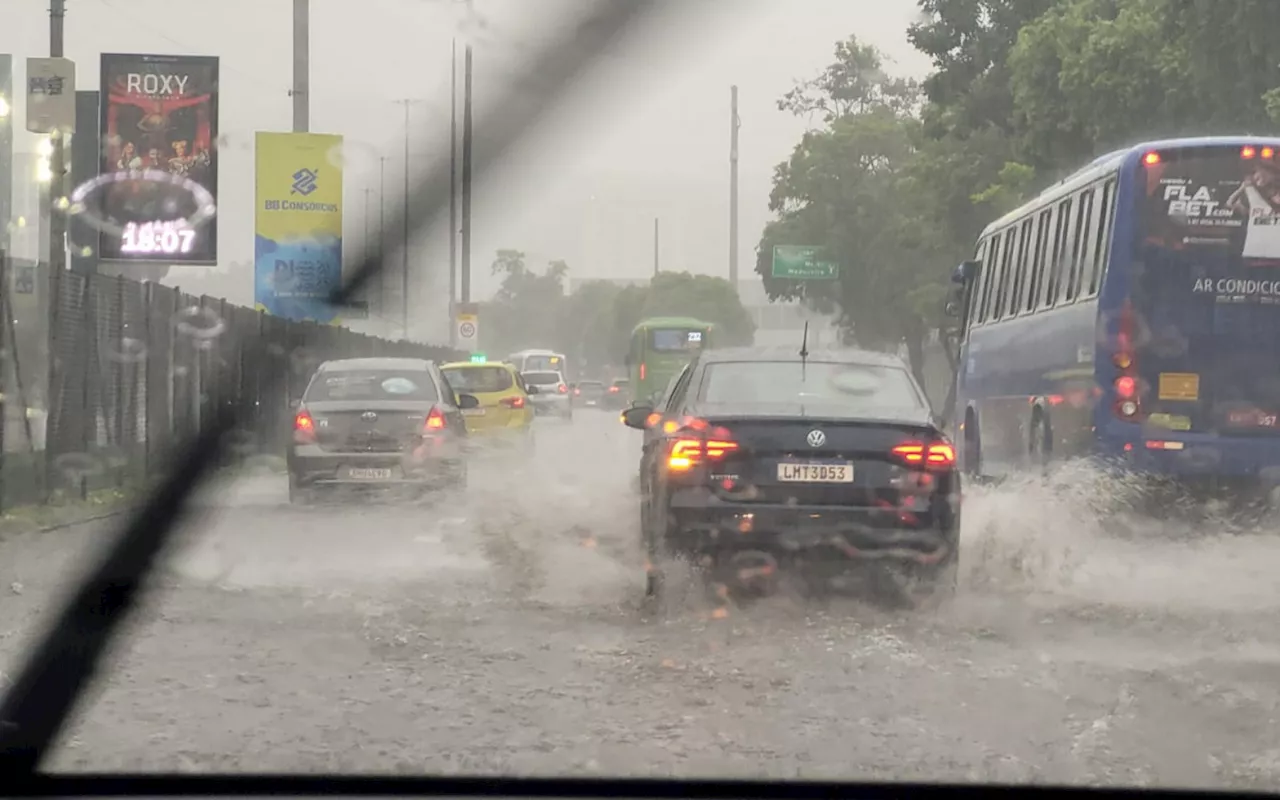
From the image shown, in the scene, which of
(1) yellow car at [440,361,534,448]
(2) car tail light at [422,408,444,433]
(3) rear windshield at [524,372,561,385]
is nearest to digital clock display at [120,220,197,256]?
(1) yellow car at [440,361,534,448]

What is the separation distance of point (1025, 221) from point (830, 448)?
9593mm

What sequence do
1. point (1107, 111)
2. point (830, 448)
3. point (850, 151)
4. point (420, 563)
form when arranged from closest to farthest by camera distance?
point (830, 448)
point (420, 563)
point (1107, 111)
point (850, 151)

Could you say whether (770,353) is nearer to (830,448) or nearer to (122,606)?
(830,448)

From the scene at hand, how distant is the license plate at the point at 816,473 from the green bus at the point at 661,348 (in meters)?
41.2

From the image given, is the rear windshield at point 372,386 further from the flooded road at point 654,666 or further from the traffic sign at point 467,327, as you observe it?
the traffic sign at point 467,327

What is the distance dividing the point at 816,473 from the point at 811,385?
947mm

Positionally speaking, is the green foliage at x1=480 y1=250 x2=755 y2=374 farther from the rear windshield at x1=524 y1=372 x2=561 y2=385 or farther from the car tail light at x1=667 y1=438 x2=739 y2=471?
the car tail light at x1=667 y1=438 x2=739 y2=471

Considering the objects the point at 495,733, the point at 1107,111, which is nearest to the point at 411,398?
the point at 495,733

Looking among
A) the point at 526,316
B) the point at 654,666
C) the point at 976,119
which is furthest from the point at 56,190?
the point at 526,316

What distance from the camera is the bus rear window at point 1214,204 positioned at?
14.9m

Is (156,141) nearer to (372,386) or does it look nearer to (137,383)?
(137,383)

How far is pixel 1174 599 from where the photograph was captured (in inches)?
440

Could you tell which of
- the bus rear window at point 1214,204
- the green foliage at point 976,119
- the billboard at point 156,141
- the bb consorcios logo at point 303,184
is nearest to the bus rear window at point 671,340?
the green foliage at point 976,119

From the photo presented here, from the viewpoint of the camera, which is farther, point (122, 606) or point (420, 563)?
point (420, 563)
